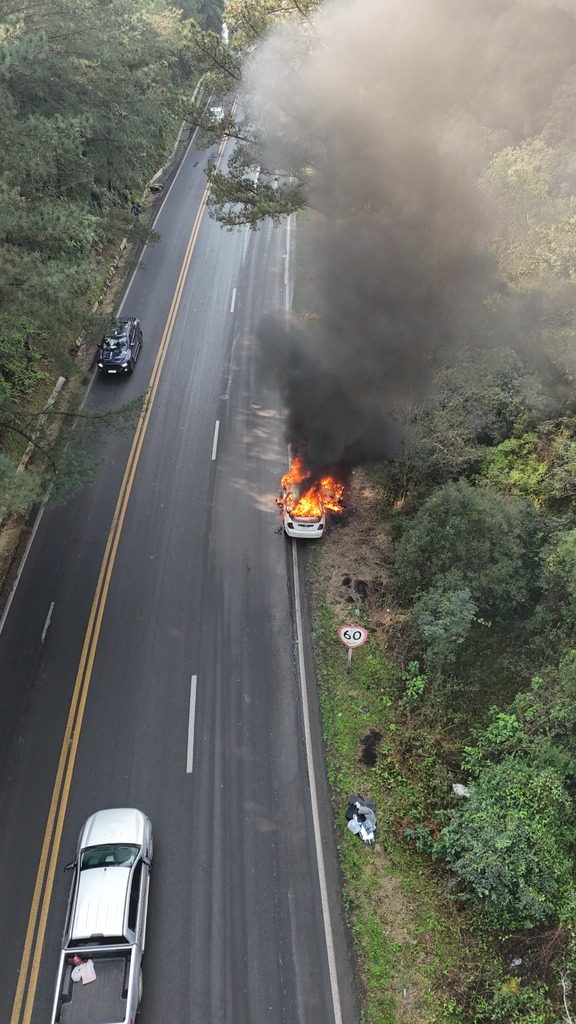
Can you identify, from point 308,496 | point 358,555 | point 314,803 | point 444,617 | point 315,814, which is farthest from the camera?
point 308,496

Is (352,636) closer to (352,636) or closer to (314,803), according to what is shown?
(352,636)

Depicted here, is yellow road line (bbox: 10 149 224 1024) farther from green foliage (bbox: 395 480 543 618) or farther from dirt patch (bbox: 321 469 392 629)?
green foliage (bbox: 395 480 543 618)

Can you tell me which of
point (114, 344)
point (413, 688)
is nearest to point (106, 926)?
point (413, 688)

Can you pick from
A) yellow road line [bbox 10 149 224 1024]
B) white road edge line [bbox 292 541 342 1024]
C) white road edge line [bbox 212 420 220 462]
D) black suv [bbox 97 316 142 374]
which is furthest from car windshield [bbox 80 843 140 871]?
black suv [bbox 97 316 142 374]

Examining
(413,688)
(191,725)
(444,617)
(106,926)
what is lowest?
(106,926)

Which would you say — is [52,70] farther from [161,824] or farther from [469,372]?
[161,824]

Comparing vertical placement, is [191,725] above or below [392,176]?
below

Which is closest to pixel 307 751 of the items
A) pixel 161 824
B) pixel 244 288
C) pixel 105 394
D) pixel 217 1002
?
pixel 161 824
